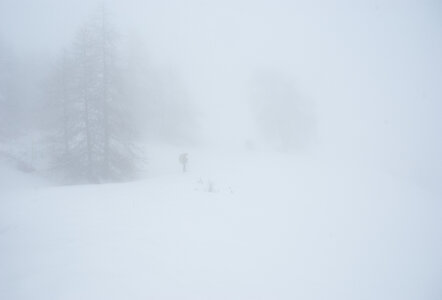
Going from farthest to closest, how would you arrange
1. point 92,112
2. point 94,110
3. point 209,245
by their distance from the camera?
point 94,110 < point 92,112 < point 209,245

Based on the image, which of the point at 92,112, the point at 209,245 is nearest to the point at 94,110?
the point at 92,112

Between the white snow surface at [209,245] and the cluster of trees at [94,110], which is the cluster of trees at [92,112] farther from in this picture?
the white snow surface at [209,245]

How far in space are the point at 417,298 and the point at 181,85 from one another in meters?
29.5

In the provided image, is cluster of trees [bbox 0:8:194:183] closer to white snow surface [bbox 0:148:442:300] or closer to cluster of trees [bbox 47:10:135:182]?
cluster of trees [bbox 47:10:135:182]

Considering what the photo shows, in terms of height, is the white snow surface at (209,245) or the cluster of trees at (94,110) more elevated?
the cluster of trees at (94,110)

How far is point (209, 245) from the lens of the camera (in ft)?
22.1

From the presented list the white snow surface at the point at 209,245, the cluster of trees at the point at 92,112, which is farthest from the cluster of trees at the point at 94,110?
the white snow surface at the point at 209,245

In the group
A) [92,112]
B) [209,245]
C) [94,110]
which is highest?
[94,110]

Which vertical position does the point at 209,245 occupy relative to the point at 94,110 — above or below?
below

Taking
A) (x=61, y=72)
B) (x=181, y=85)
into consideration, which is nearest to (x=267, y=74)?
(x=181, y=85)

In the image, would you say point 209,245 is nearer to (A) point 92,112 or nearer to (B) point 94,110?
(A) point 92,112

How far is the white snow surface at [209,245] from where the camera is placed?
4988 millimetres

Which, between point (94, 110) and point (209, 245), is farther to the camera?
point (94, 110)

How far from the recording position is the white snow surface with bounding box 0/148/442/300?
16.4 feet
